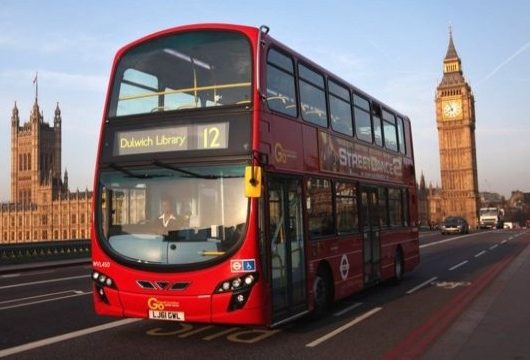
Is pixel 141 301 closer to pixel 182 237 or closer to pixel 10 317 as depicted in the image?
pixel 182 237

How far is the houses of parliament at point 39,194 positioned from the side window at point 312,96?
12345 cm

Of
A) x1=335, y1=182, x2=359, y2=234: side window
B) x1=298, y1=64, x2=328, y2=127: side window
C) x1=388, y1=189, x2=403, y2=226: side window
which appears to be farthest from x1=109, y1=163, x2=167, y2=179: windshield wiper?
x1=388, y1=189, x2=403, y2=226: side window

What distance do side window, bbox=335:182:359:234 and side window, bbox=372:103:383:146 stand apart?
2.16m

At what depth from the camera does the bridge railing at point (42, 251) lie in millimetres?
22125

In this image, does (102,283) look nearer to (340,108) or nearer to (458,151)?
(340,108)

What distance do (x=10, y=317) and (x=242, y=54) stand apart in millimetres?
5775

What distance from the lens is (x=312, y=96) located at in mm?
9328

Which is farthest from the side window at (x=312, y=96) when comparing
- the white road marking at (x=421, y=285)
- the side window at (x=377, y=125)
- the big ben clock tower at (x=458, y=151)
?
the big ben clock tower at (x=458, y=151)

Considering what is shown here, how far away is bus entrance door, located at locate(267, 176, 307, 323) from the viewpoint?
24.4ft

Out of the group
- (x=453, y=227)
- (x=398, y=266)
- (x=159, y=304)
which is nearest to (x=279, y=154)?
(x=159, y=304)

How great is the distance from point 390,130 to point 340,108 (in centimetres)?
336

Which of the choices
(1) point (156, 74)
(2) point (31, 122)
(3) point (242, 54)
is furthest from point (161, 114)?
(2) point (31, 122)

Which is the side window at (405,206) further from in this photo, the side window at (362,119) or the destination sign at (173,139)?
the destination sign at (173,139)

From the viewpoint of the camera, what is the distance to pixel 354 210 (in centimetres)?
1070
